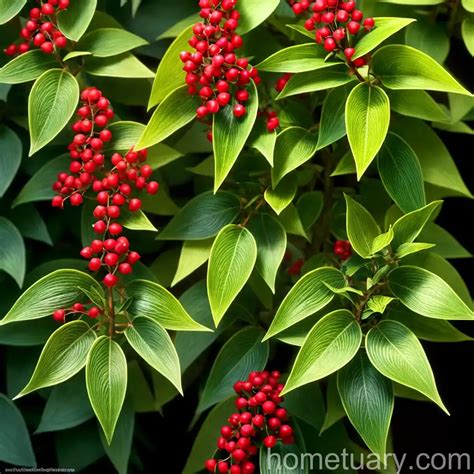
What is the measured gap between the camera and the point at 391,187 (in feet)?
3.59

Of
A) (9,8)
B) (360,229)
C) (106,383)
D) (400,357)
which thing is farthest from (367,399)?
(9,8)

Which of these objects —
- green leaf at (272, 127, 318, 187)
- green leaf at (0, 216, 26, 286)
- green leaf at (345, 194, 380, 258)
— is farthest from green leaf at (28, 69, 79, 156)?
green leaf at (345, 194, 380, 258)

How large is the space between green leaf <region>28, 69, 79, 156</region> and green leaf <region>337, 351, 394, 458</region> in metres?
0.46

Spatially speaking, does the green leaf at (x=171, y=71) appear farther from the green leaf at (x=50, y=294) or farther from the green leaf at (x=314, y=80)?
the green leaf at (x=50, y=294)

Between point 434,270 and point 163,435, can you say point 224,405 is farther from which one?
point 434,270

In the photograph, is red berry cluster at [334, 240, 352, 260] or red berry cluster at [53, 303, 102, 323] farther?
red berry cluster at [334, 240, 352, 260]

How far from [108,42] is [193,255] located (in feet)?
0.99

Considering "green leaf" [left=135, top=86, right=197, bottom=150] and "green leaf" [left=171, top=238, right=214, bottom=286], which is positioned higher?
"green leaf" [left=135, top=86, right=197, bottom=150]

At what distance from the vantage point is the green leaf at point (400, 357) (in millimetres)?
958

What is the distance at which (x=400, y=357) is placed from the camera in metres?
Answer: 0.99

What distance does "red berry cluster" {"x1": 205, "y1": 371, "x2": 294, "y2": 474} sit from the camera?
1063 mm

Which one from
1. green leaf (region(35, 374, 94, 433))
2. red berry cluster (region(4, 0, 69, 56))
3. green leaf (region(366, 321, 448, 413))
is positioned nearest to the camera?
green leaf (region(366, 321, 448, 413))

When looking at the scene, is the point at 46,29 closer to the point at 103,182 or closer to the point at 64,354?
the point at 103,182

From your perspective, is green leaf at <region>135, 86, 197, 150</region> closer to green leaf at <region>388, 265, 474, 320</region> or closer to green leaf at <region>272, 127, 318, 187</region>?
green leaf at <region>272, 127, 318, 187</region>
